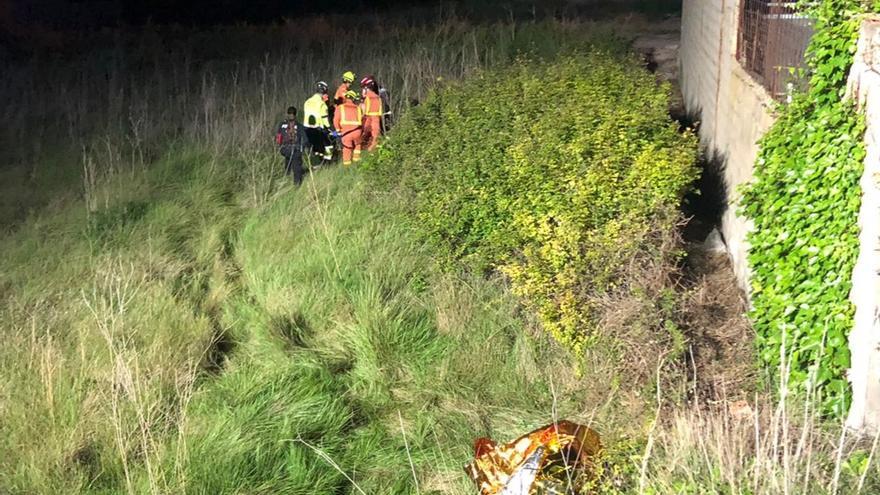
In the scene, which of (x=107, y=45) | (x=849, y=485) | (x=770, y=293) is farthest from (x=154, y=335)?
(x=107, y=45)

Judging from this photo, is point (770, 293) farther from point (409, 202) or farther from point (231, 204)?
point (231, 204)

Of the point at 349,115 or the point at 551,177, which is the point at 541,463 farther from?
the point at 349,115

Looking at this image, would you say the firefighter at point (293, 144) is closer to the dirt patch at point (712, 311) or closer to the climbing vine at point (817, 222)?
the dirt patch at point (712, 311)

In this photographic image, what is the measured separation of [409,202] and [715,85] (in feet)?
11.2

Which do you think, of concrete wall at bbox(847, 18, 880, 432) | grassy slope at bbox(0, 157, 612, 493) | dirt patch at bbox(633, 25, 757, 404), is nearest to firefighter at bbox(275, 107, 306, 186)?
grassy slope at bbox(0, 157, 612, 493)

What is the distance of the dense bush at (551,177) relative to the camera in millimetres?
5664

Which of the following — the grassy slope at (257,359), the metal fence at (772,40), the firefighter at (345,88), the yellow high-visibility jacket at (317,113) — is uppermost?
the metal fence at (772,40)

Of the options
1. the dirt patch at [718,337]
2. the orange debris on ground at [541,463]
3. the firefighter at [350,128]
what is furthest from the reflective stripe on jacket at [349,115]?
the orange debris on ground at [541,463]

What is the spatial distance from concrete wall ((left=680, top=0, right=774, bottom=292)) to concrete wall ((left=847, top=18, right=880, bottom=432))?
1478 millimetres

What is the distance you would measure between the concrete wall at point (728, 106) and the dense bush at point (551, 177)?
507mm

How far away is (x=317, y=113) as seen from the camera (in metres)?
10.3

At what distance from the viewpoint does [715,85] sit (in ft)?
29.4

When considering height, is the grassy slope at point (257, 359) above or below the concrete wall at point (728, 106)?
below

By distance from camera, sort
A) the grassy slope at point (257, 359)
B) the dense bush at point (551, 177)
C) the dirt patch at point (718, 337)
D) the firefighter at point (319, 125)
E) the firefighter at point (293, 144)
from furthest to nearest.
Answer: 1. the firefighter at point (319, 125)
2. the firefighter at point (293, 144)
3. the dense bush at point (551, 177)
4. the dirt patch at point (718, 337)
5. the grassy slope at point (257, 359)
